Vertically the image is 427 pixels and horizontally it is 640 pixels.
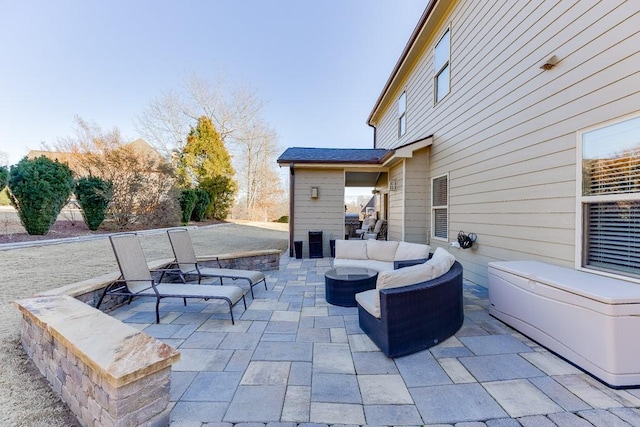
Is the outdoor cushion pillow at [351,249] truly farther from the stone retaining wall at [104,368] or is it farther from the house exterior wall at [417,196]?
the stone retaining wall at [104,368]

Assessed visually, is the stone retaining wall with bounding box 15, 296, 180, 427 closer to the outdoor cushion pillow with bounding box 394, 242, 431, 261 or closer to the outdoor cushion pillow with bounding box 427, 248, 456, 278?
the outdoor cushion pillow with bounding box 427, 248, 456, 278

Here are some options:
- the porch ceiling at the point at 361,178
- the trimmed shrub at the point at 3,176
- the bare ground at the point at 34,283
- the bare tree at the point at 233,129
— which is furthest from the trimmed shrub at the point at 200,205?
the porch ceiling at the point at 361,178

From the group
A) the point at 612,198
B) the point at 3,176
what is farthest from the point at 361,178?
the point at 3,176

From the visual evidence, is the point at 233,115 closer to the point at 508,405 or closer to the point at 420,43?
the point at 420,43

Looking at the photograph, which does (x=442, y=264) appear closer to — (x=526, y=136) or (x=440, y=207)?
(x=526, y=136)

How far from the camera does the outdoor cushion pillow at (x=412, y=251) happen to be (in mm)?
4745

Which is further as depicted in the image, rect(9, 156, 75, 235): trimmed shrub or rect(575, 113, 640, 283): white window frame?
rect(9, 156, 75, 235): trimmed shrub

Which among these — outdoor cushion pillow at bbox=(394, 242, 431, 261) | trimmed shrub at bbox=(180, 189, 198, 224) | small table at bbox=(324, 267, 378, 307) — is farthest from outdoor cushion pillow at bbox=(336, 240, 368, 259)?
trimmed shrub at bbox=(180, 189, 198, 224)

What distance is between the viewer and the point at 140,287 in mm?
3729

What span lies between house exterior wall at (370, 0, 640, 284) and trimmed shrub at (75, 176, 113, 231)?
11092 mm

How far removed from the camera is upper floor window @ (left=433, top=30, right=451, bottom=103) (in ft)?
19.3

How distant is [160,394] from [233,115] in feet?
69.9

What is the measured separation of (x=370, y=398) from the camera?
6.48 ft

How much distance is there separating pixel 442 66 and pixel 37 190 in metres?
10.8
